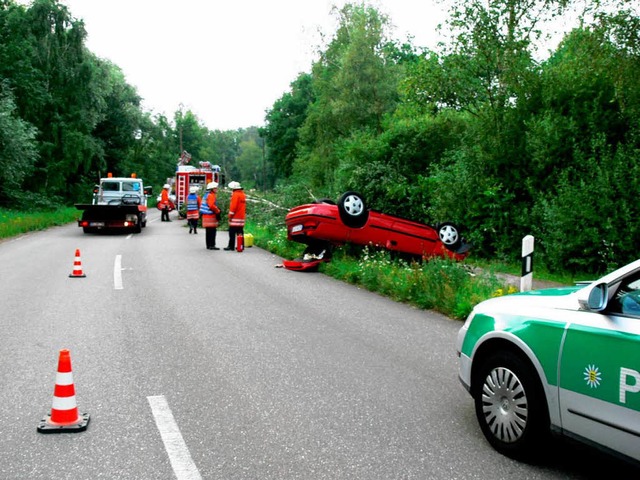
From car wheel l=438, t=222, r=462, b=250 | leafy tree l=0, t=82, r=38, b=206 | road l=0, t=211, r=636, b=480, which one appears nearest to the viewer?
road l=0, t=211, r=636, b=480

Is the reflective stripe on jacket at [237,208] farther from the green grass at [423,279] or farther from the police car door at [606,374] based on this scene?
the police car door at [606,374]

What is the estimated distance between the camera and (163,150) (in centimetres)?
9106

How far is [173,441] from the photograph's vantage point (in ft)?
14.5

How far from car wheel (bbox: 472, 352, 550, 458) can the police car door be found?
0.69 feet

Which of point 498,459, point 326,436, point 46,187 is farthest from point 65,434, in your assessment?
point 46,187

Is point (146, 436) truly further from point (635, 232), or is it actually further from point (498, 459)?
point (635, 232)

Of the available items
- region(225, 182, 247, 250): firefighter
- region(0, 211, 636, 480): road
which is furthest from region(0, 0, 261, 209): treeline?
region(0, 211, 636, 480): road

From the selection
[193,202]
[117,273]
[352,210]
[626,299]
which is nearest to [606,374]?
[626,299]

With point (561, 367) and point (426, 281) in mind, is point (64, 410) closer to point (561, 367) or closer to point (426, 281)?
point (561, 367)

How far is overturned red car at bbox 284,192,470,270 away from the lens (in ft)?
46.0

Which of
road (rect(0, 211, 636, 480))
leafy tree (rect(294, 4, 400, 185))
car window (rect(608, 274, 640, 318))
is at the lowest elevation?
road (rect(0, 211, 636, 480))

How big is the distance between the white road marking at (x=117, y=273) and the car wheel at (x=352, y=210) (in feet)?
15.5

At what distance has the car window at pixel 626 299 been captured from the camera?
3.59 m

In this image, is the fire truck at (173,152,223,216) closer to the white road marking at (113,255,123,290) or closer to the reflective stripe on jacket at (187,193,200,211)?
the reflective stripe on jacket at (187,193,200,211)
